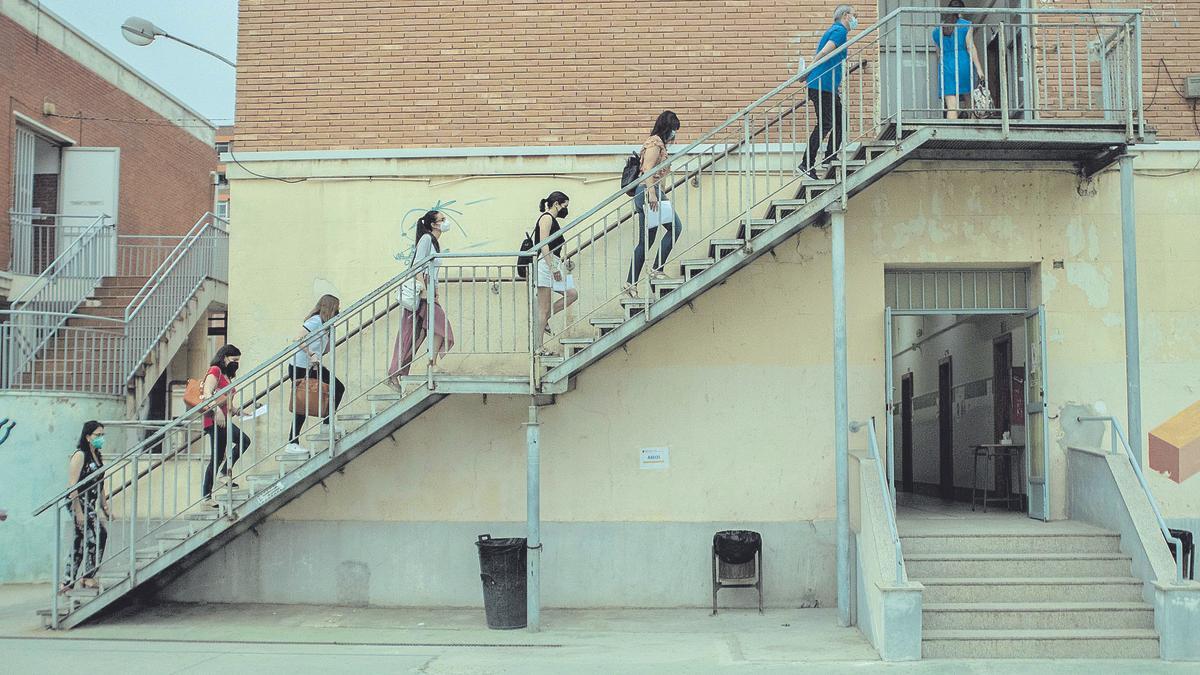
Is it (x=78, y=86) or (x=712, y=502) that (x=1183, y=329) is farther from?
(x=78, y=86)

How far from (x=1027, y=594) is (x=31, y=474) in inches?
435

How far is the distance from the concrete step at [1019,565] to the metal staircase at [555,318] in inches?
A: 126

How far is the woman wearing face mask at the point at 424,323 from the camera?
35.6ft

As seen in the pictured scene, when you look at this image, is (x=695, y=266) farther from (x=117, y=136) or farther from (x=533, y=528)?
(x=117, y=136)

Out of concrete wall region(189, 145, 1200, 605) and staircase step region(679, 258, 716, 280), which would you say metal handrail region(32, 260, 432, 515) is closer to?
concrete wall region(189, 145, 1200, 605)

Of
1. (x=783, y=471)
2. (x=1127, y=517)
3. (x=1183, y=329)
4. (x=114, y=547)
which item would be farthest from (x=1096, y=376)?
(x=114, y=547)

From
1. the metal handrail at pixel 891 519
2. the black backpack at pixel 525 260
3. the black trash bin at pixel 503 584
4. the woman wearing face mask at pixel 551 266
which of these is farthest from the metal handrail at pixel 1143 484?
the black backpack at pixel 525 260

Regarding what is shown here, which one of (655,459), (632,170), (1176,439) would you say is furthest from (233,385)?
(1176,439)

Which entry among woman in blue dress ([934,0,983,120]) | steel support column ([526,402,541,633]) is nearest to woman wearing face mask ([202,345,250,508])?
steel support column ([526,402,541,633])

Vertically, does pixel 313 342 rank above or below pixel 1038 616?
above

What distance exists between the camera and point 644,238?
11.2m

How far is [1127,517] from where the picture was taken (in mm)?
10336

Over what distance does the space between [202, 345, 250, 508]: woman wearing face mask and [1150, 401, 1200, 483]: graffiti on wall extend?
29.6 ft

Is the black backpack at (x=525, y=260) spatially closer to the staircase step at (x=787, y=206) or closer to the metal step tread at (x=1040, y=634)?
the staircase step at (x=787, y=206)
